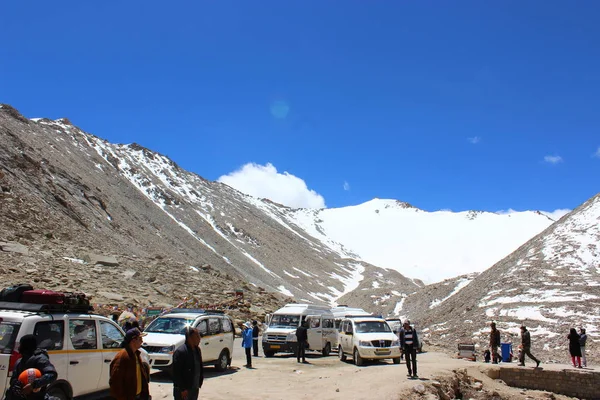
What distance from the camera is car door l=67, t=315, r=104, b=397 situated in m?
8.84

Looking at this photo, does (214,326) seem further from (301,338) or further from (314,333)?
(314,333)

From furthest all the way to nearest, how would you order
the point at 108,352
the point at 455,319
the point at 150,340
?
the point at 455,319 < the point at 150,340 < the point at 108,352

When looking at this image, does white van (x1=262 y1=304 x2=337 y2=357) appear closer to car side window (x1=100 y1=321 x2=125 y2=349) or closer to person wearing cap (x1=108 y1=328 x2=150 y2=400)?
car side window (x1=100 y1=321 x2=125 y2=349)

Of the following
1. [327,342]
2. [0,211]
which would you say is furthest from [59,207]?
[327,342]

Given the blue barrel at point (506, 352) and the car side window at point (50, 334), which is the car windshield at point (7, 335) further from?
the blue barrel at point (506, 352)

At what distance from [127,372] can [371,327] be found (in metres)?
15.5

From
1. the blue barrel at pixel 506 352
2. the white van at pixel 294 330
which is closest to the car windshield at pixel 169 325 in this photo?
the white van at pixel 294 330

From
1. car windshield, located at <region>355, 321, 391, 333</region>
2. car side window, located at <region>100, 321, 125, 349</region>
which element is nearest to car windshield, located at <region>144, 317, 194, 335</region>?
car side window, located at <region>100, 321, 125, 349</region>

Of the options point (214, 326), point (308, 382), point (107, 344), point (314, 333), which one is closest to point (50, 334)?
point (107, 344)

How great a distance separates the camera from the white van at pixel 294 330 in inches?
878

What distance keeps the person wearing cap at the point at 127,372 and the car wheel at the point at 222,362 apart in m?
10.4

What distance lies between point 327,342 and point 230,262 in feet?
225

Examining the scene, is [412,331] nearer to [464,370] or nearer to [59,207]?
[464,370]

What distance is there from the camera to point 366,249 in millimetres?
195875
